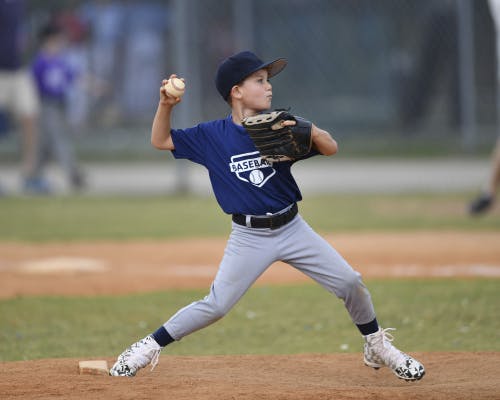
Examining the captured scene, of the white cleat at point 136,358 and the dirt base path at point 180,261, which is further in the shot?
the dirt base path at point 180,261

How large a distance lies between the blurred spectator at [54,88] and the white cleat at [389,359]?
961 cm

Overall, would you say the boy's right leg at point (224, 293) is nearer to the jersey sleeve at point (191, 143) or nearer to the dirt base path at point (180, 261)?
the jersey sleeve at point (191, 143)

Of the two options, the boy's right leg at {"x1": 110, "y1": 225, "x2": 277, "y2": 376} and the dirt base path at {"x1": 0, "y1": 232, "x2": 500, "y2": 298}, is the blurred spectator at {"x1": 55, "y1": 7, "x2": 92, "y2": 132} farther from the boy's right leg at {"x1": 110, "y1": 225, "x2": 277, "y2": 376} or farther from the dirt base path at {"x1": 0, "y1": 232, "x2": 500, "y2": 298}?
the boy's right leg at {"x1": 110, "y1": 225, "x2": 277, "y2": 376}

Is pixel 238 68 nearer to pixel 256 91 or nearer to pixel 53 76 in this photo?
pixel 256 91

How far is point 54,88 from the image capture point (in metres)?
14.1

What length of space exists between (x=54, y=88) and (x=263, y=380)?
9878 millimetres

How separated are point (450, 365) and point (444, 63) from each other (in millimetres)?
11764

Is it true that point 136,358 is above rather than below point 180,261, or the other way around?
above

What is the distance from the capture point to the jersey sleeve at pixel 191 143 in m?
5.09

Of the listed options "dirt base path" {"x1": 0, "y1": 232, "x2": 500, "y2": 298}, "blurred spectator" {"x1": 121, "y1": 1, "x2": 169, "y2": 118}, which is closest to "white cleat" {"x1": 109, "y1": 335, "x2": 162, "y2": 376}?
"dirt base path" {"x1": 0, "y1": 232, "x2": 500, "y2": 298}

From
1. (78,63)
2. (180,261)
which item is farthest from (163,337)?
(78,63)

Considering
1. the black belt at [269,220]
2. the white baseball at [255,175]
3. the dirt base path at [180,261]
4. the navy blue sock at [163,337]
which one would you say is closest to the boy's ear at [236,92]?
the white baseball at [255,175]

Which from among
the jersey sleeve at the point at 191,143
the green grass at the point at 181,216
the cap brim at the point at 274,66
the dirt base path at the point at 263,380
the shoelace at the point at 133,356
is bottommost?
the green grass at the point at 181,216

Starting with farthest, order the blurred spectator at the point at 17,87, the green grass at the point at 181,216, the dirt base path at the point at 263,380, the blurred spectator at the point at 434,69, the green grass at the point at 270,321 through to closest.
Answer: the blurred spectator at the point at 434,69, the blurred spectator at the point at 17,87, the green grass at the point at 181,216, the green grass at the point at 270,321, the dirt base path at the point at 263,380
